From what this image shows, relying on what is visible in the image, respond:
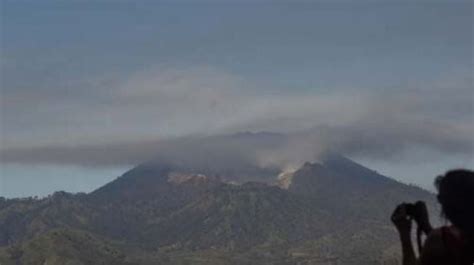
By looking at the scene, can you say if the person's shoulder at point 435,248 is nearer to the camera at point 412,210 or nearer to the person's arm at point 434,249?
the person's arm at point 434,249

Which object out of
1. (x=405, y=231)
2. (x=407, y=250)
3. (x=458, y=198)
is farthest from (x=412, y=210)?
(x=458, y=198)

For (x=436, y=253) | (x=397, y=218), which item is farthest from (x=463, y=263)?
(x=397, y=218)

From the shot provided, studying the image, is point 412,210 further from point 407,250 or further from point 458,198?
point 458,198

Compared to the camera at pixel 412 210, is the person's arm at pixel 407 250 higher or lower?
lower

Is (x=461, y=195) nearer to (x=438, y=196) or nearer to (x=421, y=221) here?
(x=438, y=196)

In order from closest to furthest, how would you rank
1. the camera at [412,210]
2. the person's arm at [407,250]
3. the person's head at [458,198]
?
the person's head at [458,198] < the person's arm at [407,250] < the camera at [412,210]

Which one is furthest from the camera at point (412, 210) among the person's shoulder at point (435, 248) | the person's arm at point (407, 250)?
the person's shoulder at point (435, 248)

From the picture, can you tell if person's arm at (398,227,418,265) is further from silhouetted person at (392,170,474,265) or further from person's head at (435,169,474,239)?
person's head at (435,169,474,239)
